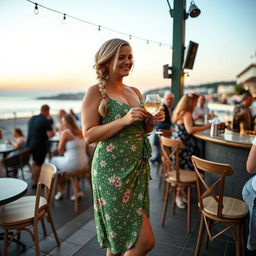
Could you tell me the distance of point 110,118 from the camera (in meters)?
1.50

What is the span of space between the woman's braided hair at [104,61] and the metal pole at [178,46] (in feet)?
13.4

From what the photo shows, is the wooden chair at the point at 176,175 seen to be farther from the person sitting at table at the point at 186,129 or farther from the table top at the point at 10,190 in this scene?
the table top at the point at 10,190

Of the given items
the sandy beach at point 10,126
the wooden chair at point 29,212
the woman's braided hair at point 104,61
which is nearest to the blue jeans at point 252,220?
the woman's braided hair at point 104,61

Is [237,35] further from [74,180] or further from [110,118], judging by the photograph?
[110,118]

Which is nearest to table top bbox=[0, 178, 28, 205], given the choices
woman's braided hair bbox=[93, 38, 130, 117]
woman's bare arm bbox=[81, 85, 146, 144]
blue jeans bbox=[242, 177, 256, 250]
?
woman's bare arm bbox=[81, 85, 146, 144]

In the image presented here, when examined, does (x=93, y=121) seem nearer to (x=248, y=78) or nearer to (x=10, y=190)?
(x=10, y=190)

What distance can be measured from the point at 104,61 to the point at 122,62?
11cm

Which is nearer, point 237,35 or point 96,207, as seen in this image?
point 96,207

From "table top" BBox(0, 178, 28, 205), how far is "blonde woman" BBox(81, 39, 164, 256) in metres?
0.81

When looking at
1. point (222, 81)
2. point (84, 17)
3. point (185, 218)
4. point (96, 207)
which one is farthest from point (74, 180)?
point (222, 81)

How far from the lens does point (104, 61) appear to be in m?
1.47

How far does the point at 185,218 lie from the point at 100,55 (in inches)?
98.2

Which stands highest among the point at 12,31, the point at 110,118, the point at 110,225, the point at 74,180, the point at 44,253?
the point at 12,31

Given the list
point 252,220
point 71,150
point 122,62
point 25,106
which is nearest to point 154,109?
point 122,62
